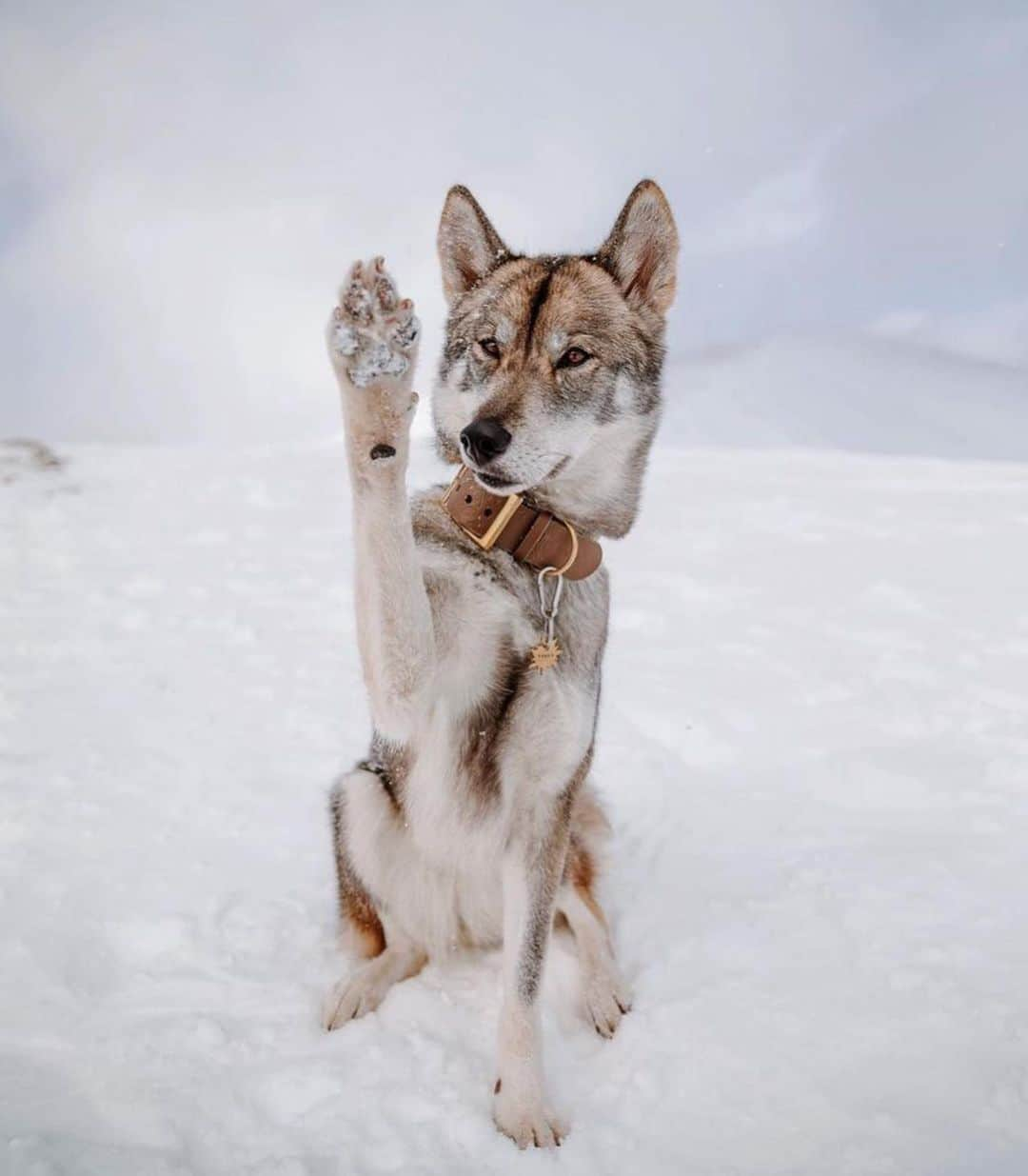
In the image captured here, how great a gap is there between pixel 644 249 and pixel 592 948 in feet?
7.20

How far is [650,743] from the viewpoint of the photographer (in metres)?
4.27

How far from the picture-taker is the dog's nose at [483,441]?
2.09 meters

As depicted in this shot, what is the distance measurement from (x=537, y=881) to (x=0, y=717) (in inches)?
125

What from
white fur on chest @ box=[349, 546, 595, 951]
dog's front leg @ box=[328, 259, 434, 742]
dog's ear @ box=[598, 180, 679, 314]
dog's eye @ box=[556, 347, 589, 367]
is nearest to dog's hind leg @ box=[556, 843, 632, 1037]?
white fur on chest @ box=[349, 546, 595, 951]

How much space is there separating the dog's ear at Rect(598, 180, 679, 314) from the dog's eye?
385mm

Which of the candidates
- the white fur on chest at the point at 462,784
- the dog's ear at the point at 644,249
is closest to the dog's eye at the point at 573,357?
the dog's ear at the point at 644,249

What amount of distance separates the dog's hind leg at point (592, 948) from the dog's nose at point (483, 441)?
1.36 meters

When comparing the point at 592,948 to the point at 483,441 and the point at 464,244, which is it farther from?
the point at 464,244

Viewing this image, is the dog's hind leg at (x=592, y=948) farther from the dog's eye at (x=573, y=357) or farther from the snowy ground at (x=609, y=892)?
the dog's eye at (x=573, y=357)

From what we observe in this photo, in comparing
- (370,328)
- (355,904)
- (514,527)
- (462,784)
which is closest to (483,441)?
(514,527)

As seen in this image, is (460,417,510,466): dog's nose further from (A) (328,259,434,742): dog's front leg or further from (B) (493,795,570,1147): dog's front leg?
(B) (493,795,570,1147): dog's front leg

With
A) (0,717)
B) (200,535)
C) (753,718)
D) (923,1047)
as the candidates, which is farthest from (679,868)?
(200,535)

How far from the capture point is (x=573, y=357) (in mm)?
2453

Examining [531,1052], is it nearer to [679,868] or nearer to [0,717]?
[679,868]
